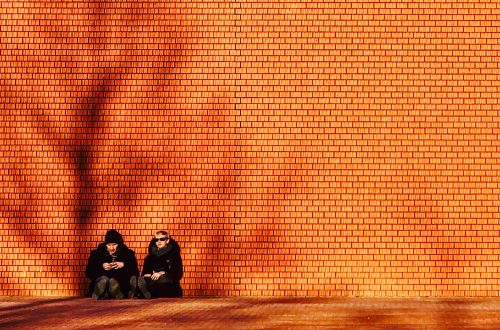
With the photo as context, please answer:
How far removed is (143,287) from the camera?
1463 cm

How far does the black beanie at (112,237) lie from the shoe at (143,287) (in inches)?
24.8

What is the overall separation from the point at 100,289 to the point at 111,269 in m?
0.34

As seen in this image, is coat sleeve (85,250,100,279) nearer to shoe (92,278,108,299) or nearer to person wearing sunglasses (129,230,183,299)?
shoe (92,278,108,299)

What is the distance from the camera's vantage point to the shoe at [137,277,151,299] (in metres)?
14.6

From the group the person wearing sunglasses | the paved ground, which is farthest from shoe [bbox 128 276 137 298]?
the paved ground

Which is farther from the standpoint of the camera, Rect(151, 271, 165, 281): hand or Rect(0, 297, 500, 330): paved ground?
Rect(151, 271, 165, 281): hand

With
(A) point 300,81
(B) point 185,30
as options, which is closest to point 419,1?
(A) point 300,81

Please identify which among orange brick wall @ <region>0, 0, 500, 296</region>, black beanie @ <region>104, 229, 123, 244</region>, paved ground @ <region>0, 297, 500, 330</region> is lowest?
paved ground @ <region>0, 297, 500, 330</region>

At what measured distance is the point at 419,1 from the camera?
15109 mm

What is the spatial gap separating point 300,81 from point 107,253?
12.4 feet

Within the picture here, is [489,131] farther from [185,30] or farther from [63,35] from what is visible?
[63,35]

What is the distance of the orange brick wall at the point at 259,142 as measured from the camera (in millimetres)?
14883

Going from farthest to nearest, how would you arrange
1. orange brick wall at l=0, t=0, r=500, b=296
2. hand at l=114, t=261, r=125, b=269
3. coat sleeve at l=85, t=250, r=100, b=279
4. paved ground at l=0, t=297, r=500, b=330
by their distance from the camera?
orange brick wall at l=0, t=0, r=500, b=296, coat sleeve at l=85, t=250, r=100, b=279, hand at l=114, t=261, r=125, b=269, paved ground at l=0, t=297, r=500, b=330

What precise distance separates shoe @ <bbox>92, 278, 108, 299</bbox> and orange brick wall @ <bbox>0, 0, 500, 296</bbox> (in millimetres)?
613
